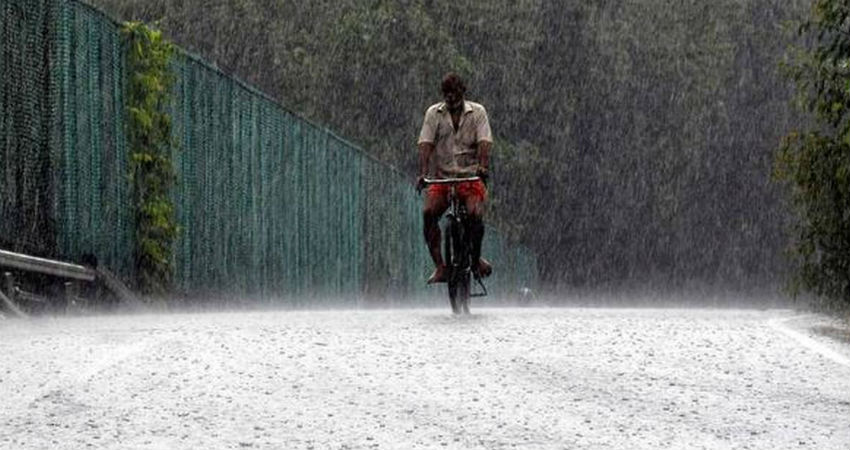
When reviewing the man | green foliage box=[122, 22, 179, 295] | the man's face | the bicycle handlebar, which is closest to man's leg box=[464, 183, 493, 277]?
the man

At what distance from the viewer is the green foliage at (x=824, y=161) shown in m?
16.3

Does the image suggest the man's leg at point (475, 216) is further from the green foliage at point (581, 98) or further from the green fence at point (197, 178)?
the green foliage at point (581, 98)

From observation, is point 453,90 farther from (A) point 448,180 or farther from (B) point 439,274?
(B) point 439,274

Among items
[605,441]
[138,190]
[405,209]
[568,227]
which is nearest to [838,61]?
[138,190]

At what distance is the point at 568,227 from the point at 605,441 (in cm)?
4884

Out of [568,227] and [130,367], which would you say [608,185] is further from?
[130,367]

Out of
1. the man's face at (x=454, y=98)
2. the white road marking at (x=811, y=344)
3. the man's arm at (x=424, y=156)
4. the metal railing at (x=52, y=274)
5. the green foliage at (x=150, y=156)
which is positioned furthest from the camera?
the green foliage at (x=150, y=156)

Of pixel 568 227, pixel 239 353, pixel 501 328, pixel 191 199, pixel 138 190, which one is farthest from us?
pixel 568 227

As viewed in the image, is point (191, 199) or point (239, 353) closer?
point (239, 353)

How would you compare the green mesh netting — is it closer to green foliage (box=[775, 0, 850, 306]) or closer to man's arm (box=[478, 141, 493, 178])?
man's arm (box=[478, 141, 493, 178])

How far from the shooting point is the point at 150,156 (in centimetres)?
1756

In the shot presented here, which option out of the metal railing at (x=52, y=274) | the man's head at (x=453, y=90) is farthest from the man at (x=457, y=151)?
the metal railing at (x=52, y=274)

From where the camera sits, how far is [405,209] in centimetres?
3083

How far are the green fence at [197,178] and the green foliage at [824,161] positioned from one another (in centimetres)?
598
